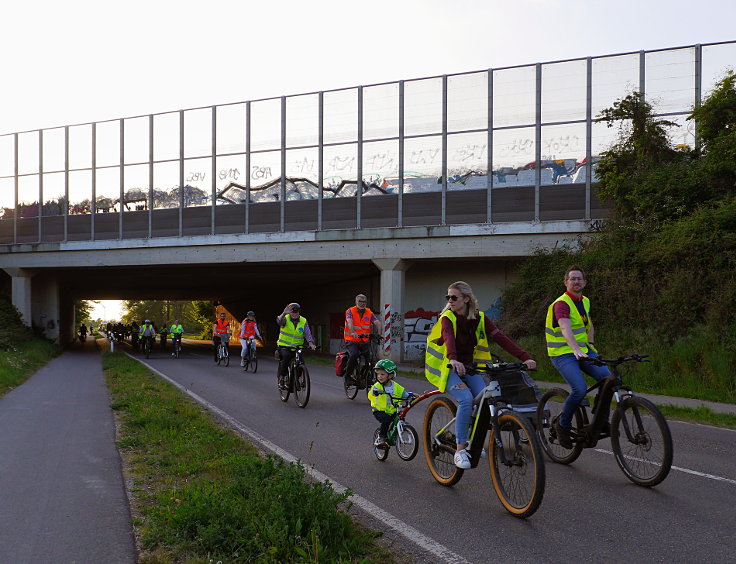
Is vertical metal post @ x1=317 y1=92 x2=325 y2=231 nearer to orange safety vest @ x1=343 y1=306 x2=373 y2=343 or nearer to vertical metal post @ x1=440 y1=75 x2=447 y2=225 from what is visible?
vertical metal post @ x1=440 y1=75 x2=447 y2=225

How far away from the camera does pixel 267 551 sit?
4098 mm

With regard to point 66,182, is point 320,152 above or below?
above

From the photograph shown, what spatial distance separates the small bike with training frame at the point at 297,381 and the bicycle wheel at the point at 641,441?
247 inches

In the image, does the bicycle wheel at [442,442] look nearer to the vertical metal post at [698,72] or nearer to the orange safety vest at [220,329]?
the orange safety vest at [220,329]

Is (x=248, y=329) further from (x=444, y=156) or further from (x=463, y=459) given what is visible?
(x=463, y=459)

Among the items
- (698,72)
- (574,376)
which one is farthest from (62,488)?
(698,72)

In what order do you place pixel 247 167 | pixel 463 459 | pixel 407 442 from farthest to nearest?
pixel 247 167 < pixel 407 442 < pixel 463 459

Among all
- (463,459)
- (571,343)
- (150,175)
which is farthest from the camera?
(150,175)

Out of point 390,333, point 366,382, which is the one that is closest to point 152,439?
point 366,382

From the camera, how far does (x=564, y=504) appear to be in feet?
18.1

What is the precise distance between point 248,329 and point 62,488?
1359cm

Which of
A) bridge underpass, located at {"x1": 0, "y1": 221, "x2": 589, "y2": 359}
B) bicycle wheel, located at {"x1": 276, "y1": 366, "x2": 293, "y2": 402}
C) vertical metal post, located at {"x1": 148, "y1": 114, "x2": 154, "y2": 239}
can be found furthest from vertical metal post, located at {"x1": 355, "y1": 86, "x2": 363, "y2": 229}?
bicycle wheel, located at {"x1": 276, "y1": 366, "x2": 293, "y2": 402}

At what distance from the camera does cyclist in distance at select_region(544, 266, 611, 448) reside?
6.49 m

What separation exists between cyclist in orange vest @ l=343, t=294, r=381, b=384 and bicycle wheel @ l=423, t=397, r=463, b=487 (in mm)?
6074
